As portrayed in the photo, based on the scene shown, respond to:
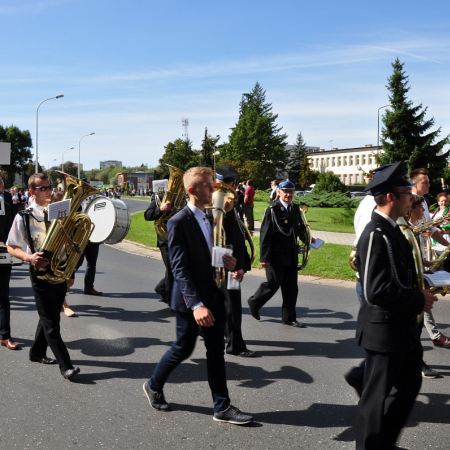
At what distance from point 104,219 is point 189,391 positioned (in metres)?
4.74

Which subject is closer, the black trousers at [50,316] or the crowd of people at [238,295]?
the crowd of people at [238,295]

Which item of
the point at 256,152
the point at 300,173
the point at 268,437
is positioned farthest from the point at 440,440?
the point at 300,173

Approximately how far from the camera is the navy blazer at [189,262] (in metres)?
4.30

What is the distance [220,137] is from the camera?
93625mm

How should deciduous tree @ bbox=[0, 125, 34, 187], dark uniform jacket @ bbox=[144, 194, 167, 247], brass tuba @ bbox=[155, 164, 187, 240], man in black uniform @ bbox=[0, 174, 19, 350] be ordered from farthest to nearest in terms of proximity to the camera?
deciduous tree @ bbox=[0, 125, 34, 187], dark uniform jacket @ bbox=[144, 194, 167, 247], brass tuba @ bbox=[155, 164, 187, 240], man in black uniform @ bbox=[0, 174, 19, 350]

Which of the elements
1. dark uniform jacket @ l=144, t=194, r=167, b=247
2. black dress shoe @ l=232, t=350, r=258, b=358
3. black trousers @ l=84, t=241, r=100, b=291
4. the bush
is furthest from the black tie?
the bush

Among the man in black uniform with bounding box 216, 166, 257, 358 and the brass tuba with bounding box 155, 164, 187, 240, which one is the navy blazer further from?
the brass tuba with bounding box 155, 164, 187, 240

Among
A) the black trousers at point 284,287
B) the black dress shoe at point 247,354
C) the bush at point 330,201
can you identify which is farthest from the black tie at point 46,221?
the bush at point 330,201

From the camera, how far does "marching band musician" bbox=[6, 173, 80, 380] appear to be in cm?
538

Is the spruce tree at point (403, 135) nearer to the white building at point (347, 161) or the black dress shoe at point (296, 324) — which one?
the black dress shoe at point (296, 324)

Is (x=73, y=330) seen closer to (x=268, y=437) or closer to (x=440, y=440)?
(x=268, y=437)

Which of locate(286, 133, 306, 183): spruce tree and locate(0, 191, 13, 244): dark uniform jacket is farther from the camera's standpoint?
locate(286, 133, 306, 183): spruce tree

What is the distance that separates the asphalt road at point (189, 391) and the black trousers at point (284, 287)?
25 cm

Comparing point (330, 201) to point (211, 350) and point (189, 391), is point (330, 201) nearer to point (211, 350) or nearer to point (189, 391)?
point (189, 391)
